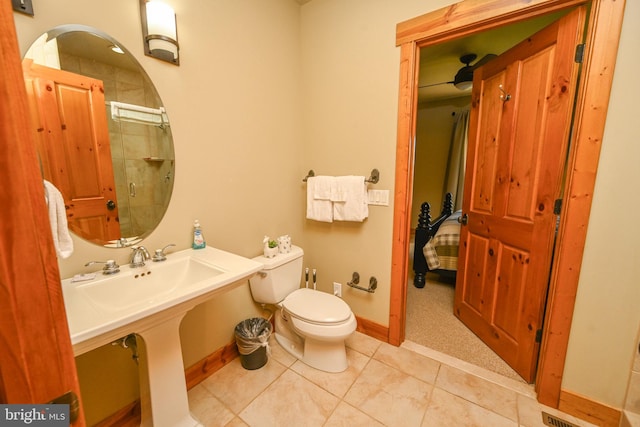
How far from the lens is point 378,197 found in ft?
6.11

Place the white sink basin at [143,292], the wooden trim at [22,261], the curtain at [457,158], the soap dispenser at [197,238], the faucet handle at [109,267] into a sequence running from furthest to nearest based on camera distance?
1. the curtain at [457,158]
2. the soap dispenser at [197,238]
3. the faucet handle at [109,267]
4. the white sink basin at [143,292]
5. the wooden trim at [22,261]

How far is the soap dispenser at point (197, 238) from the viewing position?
147 cm

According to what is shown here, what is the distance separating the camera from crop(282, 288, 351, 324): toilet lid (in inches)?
61.6

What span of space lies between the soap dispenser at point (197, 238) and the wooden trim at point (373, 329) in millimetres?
1339

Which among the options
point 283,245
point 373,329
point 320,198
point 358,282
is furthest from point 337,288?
point 320,198

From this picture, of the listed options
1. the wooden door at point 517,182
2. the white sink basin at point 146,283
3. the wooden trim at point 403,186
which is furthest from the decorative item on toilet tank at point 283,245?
the wooden door at point 517,182

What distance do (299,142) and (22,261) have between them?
1.95m

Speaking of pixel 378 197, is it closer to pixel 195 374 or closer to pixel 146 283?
pixel 146 283

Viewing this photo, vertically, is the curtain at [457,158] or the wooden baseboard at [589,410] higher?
the curtain at [457,158]

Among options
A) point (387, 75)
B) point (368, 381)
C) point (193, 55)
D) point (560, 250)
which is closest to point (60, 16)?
point (193, 55)

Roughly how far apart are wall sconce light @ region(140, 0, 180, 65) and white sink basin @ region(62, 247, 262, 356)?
1.02m

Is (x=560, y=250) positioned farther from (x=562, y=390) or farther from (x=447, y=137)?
(x=447, y=137)

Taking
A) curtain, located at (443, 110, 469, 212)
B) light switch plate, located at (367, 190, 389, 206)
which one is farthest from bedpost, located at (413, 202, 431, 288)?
curtain, located at (443, 110, 469, 212)

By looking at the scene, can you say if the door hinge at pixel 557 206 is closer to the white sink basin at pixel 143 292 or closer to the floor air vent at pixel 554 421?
the floor air vent at pixel 554 421
